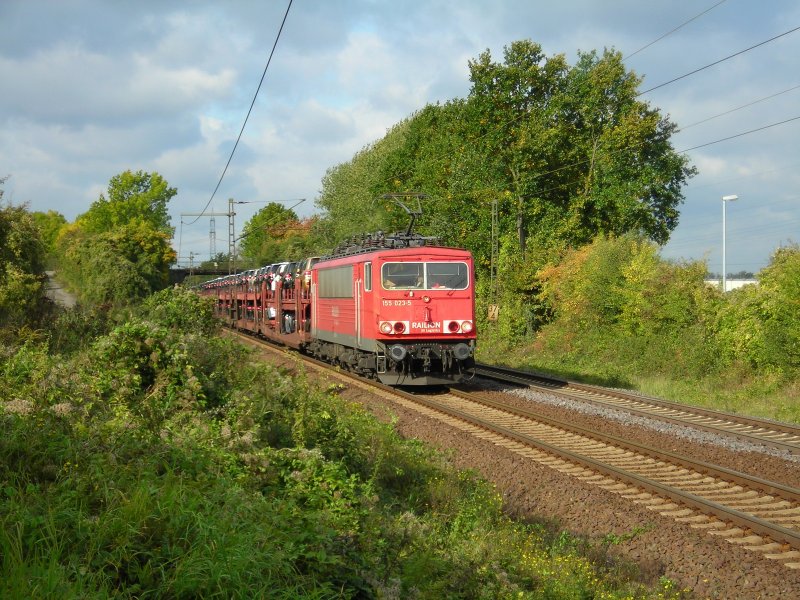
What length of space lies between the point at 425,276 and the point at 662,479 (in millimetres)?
8741

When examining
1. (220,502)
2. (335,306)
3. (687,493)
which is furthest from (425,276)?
(220,502)

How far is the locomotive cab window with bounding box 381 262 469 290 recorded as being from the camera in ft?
57.6

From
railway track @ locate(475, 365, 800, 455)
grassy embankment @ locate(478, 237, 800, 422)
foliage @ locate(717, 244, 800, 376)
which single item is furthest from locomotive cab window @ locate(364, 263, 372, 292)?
foliage @ locate(717, 244, 800, 376)

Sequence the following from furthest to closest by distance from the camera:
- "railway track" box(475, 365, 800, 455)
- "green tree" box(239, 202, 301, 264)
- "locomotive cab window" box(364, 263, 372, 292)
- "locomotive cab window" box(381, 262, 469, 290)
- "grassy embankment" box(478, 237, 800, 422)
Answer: "green tree" box(239, 202, 301, 264) → "grassy embankment" box(478, 237, 800, 422) → "locomotive cab window" box(364, 263, 372, 292) → "locomotive cab window" box(381, 262, 469, 290) → "railway track" box(475, 365, 800, 455)

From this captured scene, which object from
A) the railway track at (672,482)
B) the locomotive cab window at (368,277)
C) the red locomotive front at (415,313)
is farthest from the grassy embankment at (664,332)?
the locomotive cab window at (368,277)

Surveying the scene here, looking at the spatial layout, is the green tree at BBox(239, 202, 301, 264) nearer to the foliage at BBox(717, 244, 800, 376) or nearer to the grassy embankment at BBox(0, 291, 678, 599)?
the foliage at BBox(717, 244, 800, 376)

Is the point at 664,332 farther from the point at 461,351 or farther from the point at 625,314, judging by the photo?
the point at 461,351

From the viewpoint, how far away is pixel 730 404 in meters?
17.5

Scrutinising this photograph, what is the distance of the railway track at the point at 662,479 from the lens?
7910 mm

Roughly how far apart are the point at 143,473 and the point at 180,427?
6.35ft

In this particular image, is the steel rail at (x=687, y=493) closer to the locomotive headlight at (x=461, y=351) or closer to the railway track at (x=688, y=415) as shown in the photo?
the railway track at (x=688, y=415)

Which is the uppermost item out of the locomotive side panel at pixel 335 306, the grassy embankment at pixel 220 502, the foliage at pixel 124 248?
the foliage at pixel 124 248

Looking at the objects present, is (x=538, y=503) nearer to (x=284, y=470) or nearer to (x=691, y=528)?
(x=691, y=528)

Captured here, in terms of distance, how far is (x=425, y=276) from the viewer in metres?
17.8
